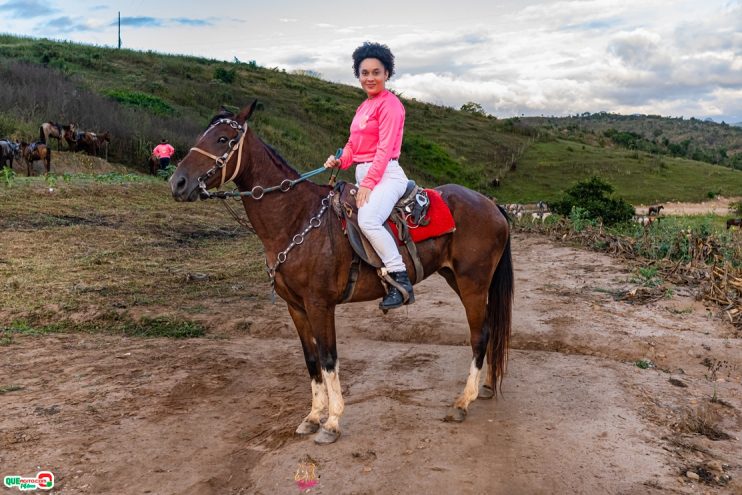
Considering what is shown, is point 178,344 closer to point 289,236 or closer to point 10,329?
point 10,329

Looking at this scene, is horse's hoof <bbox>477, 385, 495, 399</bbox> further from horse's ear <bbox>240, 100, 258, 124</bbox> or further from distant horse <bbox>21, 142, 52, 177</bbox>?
distant horse <bbox>21, 142, 52, 177</bbox>

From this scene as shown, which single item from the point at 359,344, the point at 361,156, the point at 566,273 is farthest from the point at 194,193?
the point at 566,273

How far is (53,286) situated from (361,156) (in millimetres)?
6162

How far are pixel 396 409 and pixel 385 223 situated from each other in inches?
65.1

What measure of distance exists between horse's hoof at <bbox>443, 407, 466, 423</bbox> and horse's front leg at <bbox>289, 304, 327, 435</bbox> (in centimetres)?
107

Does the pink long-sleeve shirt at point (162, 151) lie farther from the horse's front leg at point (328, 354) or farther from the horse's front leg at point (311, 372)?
the horse's front leg at point (328, 354)

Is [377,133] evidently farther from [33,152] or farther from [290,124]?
[290,124]

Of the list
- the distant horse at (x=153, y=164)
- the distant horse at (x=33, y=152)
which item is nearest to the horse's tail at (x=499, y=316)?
the distant horse at (x=33, y=152)

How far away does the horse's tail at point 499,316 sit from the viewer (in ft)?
18.0

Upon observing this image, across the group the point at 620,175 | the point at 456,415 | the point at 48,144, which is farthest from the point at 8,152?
the point at 620,175

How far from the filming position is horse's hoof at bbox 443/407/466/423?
483 cm

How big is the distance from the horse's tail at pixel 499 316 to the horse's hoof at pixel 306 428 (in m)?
1.84

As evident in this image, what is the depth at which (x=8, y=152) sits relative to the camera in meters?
16.2

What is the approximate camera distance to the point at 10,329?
7176 millimetres
